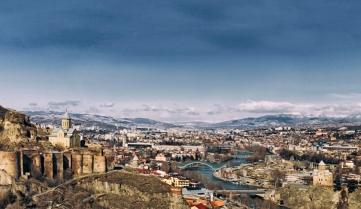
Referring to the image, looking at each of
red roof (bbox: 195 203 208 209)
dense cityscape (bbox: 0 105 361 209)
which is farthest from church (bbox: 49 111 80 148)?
red roof (bbox: 195 203 208 209)

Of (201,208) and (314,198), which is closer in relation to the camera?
(201,208)

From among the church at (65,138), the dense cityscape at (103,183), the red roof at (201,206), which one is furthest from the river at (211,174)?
the red roof at (201,206)

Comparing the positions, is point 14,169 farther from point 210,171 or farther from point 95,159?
point 210,171

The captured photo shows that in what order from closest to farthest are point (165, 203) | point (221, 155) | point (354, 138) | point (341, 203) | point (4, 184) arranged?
point (165, 203) < point (4, 184) < point (341, 203) < point (221, 155) < point (354, 138)

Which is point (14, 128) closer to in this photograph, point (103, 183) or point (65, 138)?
point (65, 138)

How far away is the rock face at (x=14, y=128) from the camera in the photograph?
130 feet

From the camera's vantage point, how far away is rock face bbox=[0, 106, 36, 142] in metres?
39.6

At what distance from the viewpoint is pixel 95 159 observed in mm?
36812

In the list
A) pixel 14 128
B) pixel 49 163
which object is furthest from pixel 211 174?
pixel 49 163

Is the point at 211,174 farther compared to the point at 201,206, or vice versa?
the point at 211,174

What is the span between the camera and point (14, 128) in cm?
4000

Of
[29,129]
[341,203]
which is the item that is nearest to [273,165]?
[341,203]

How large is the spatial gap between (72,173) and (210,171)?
28954 millimetres

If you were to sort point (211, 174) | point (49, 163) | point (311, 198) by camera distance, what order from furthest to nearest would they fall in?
point (211, 174) → point (311, 198) → point (49, 163)
